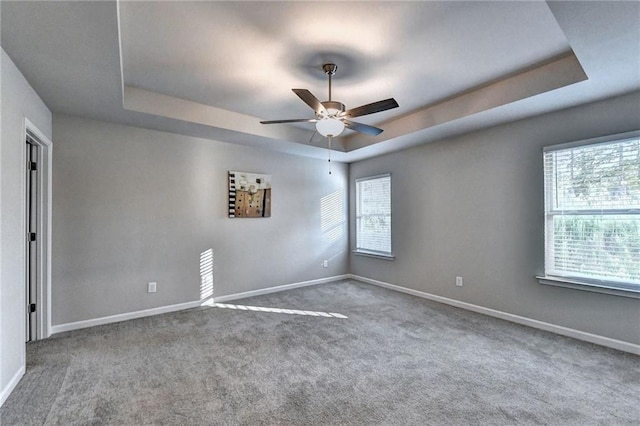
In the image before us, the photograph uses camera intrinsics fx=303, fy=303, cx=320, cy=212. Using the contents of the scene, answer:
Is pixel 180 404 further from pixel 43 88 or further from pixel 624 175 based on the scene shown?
pixel 624 175

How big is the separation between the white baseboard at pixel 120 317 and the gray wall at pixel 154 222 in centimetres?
6

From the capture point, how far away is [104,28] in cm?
190

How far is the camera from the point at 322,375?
2.39 metres

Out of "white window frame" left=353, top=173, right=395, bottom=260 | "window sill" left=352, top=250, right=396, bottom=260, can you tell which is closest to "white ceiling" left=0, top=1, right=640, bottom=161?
"white window frame" left=353, top=173, right=395, bottom=260

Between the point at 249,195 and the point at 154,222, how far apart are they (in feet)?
4.52

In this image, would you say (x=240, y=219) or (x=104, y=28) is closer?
(x=104, y=28)

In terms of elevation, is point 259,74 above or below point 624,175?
above

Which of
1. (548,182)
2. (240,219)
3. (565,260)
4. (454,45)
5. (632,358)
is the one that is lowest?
(632,358)

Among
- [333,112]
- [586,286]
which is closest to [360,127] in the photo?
[333,112]

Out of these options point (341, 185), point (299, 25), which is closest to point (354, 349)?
point (299, 25)

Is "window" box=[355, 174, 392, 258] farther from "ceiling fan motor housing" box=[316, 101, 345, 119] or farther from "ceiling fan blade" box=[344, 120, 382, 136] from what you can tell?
"ceiling fan motor housing" box=[316, 101, 345, 119]

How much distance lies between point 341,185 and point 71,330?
14.8 feet

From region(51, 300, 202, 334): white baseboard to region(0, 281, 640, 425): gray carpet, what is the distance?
6.7 inches

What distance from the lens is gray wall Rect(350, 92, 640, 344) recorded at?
3.01 meters
